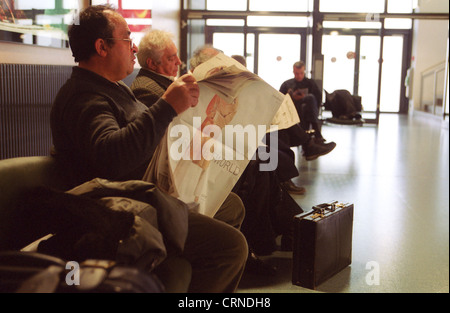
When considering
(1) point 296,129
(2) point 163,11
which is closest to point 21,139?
(1) point 296,129

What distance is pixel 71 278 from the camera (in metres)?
0.84

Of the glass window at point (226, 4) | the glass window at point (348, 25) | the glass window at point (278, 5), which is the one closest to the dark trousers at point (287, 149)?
the glass window at point (226, 4)

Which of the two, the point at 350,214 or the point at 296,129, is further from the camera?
the point at 296,129

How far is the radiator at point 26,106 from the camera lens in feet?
6.77

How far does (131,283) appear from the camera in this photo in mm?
842

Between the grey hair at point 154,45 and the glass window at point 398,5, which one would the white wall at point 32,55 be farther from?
the glass window at point 398,5

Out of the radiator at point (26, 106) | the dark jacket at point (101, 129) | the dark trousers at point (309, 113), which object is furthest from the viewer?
the dark trousers at point (309, 113)

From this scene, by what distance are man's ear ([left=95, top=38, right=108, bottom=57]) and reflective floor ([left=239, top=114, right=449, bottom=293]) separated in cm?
125

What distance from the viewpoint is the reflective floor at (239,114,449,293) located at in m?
2.29

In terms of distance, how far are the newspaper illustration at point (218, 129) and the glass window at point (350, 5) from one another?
10.6 m

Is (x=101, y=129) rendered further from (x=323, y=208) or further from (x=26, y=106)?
(x=323, y=208)

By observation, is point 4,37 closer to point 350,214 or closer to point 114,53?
point 114,53

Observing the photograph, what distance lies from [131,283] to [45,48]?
207 cm
